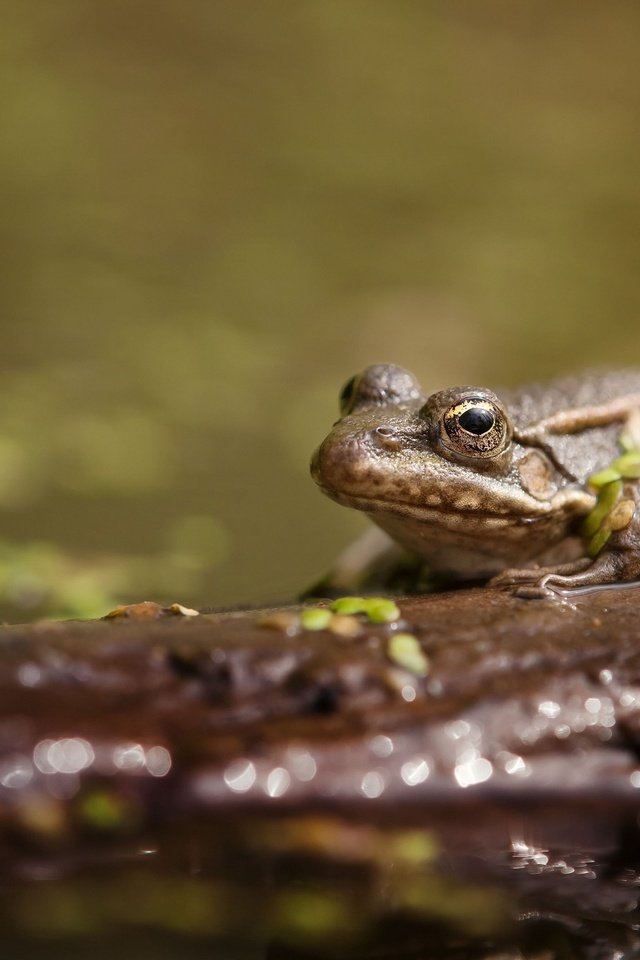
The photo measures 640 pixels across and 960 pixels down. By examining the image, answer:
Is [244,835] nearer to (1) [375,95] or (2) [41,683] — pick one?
(2) [41,683]

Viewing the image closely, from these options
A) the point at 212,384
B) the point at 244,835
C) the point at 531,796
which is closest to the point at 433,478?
the point at 531,796

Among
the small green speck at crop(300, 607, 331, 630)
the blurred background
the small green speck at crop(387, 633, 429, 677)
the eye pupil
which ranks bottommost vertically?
the small green speck at crop(387, 633, 429, 677)

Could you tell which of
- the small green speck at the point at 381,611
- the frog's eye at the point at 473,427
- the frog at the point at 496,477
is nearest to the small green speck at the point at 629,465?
the frog at the point at 496,477

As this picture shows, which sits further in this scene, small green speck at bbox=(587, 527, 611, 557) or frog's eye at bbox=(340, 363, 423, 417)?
frog's eye at bbox=(340, 363, 423, 417)

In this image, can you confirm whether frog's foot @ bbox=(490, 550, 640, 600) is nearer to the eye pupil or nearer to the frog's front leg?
the frog's front leg

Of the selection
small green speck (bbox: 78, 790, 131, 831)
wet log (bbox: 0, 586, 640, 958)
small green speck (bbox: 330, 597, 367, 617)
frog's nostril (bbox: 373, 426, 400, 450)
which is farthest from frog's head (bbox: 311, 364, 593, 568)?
small green speck (bbox: 78, 790, 131, 831)

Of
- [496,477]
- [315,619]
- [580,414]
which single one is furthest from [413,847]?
[580,414]
